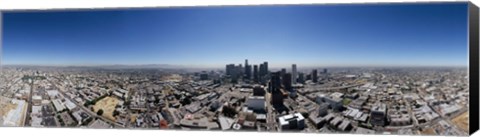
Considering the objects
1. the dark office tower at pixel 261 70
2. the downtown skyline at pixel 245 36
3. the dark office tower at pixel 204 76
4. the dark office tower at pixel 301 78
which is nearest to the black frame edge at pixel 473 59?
the downtown skyline at pixel 245 36

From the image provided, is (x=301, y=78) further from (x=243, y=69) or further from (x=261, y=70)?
(x=243, y=69)

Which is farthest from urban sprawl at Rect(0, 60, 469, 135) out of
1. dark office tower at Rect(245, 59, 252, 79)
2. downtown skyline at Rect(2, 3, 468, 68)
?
downtown skyline at Rect(2, 3, 468, 68)

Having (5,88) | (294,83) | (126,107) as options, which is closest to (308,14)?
(294,83)

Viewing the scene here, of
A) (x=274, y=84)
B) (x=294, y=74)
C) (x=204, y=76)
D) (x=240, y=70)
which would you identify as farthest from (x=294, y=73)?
(x=204, y=76)

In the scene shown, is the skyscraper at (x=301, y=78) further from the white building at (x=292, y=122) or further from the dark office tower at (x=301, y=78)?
the white building at (x=292, y=122)

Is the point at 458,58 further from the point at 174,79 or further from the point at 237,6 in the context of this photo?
the point at 174,79

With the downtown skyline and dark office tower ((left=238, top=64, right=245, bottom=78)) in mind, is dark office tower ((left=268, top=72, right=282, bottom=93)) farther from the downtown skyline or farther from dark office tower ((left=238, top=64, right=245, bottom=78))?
dark office tower ((left=238, top=64, right=245, bottom=78))

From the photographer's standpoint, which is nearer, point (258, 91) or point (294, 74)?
point (294, 74)
